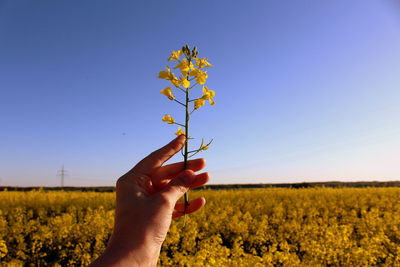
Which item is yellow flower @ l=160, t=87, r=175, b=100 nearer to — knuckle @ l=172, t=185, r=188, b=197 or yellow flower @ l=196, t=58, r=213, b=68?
yellow flower @ l=196, t=58, r=213, b=68

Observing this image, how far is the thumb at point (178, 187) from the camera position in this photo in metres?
1.28

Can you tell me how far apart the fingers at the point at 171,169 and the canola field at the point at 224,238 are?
201 centimetres

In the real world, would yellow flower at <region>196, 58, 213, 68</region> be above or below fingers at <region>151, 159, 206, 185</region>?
above

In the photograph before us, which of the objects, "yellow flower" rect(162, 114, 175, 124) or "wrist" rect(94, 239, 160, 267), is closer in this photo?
"wrist" rect(94, 239, 160, 267)

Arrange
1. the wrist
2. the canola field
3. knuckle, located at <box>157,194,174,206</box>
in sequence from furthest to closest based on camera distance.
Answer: the canola field
knuckle, located at <box>157,194,174,206</box>
the wrist

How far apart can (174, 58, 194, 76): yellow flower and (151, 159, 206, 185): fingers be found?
1.59ft

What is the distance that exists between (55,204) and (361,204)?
Result: 10.7 metres

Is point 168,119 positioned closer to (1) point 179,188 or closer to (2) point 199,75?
(2) point 199,75

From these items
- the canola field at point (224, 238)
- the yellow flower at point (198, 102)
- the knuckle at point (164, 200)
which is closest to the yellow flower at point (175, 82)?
the yellow flower at point (198, 102)

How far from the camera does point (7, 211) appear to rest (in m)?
8.53

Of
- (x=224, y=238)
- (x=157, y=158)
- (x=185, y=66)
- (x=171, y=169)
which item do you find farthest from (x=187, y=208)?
(x=224, y=238)

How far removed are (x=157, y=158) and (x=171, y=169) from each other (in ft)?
0.81

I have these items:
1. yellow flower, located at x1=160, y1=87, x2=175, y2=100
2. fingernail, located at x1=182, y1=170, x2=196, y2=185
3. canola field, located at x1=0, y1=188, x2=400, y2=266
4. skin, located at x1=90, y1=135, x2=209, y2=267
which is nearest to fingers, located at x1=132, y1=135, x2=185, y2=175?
skin, located at x1=90, y1=135, x2=209, y2=267

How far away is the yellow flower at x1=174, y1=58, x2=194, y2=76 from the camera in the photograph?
1.46m
